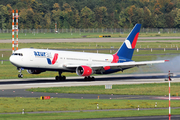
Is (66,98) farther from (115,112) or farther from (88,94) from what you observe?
(115,112)

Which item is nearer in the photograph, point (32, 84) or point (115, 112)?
point (115, 112)

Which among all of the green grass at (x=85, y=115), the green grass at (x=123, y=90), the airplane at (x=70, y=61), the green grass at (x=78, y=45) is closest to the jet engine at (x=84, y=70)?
the airplane at (x=70, y=61)

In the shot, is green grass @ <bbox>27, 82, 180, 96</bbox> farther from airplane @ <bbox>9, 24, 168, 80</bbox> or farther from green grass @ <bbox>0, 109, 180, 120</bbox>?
green grass @ <bbox>0, 109, 180, 120</bbox>

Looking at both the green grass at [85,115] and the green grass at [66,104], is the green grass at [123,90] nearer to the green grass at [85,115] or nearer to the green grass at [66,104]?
the green grass at [66,104]

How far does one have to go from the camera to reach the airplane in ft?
200

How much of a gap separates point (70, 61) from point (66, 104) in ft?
83.1

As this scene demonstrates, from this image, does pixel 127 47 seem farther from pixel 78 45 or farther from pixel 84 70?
pixel 78 45

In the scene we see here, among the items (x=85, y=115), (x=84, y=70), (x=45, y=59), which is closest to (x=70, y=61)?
(x=84, y=70)

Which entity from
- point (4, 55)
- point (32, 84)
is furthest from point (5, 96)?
point (4, 55)

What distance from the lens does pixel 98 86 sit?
56.9m

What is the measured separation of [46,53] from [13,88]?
10.4 metres

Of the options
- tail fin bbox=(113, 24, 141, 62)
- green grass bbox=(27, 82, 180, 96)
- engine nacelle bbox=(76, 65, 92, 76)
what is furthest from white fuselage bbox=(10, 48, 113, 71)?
green grass bbox=(27, 82, 180, 96)

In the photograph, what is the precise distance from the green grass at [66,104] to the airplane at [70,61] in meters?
17.3

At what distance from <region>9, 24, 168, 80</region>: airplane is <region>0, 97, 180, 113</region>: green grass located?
17297 millimetres
